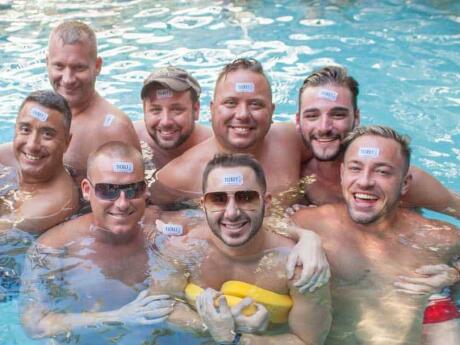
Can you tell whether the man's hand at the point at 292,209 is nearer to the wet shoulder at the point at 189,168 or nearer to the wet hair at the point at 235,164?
the wet shoulder at the point at 189,168

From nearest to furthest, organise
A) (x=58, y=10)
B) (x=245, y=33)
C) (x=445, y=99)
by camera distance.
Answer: (x=445, y=99) < (x=245, y=33) < (x=58, y=10)

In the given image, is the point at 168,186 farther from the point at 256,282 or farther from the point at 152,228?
the point at 256,282

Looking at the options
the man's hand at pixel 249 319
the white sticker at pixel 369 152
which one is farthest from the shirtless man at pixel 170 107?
the man's hand at pixel 249 319

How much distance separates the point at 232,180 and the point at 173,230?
2.61 feet

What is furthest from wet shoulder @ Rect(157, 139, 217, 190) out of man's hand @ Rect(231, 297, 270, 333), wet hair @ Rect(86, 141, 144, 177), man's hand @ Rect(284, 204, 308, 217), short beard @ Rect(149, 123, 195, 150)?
man's hand @ Rect(231, 297, 270, 333)

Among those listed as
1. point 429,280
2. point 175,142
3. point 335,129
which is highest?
point 335,129

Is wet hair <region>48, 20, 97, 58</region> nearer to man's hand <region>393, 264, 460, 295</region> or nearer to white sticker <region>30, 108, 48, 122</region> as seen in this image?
white sticker <region>30, 108, 48, 122</region>

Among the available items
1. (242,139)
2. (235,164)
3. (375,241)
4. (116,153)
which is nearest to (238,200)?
(235,164)

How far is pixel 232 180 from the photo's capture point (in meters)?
4.41

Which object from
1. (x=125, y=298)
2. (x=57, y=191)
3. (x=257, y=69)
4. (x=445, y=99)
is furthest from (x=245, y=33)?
(x=125, y=298)

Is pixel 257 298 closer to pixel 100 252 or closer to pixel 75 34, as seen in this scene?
pixel 100 252

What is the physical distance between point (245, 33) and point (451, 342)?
802cm

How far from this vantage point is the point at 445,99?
29.3 feet

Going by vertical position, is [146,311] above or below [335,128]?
below
